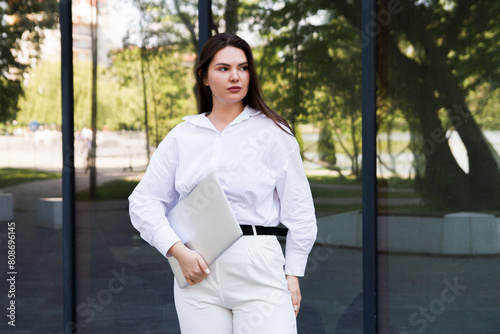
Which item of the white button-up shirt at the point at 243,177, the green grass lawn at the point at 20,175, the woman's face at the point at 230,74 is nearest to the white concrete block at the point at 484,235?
the white button-up shirt at the point at 243,177

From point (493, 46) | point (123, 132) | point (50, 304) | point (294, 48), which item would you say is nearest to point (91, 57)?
point (123, 132)

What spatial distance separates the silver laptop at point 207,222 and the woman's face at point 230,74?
0.29 metres

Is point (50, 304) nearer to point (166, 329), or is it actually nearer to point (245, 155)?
point (166, 329)

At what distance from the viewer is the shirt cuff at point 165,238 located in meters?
2.13

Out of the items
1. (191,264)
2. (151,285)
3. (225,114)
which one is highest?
(225,114)

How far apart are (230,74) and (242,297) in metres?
0.69

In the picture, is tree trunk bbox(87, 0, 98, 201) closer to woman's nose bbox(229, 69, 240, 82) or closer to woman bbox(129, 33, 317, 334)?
woman bbox(129, 33, 317, 334)

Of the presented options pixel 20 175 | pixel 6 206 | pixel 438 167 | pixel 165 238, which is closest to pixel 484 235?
pixel 438 167

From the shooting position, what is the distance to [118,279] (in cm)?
440

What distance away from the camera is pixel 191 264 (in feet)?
6.81

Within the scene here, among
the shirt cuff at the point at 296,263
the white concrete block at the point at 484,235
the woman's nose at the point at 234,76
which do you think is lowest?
the white concrete block at the point at 484,235

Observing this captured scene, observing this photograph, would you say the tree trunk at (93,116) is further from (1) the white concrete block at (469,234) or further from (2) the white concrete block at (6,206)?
(1) the white concrete block at (469,234)

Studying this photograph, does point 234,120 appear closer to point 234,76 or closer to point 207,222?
point 234,76

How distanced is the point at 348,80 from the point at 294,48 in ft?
1.24
